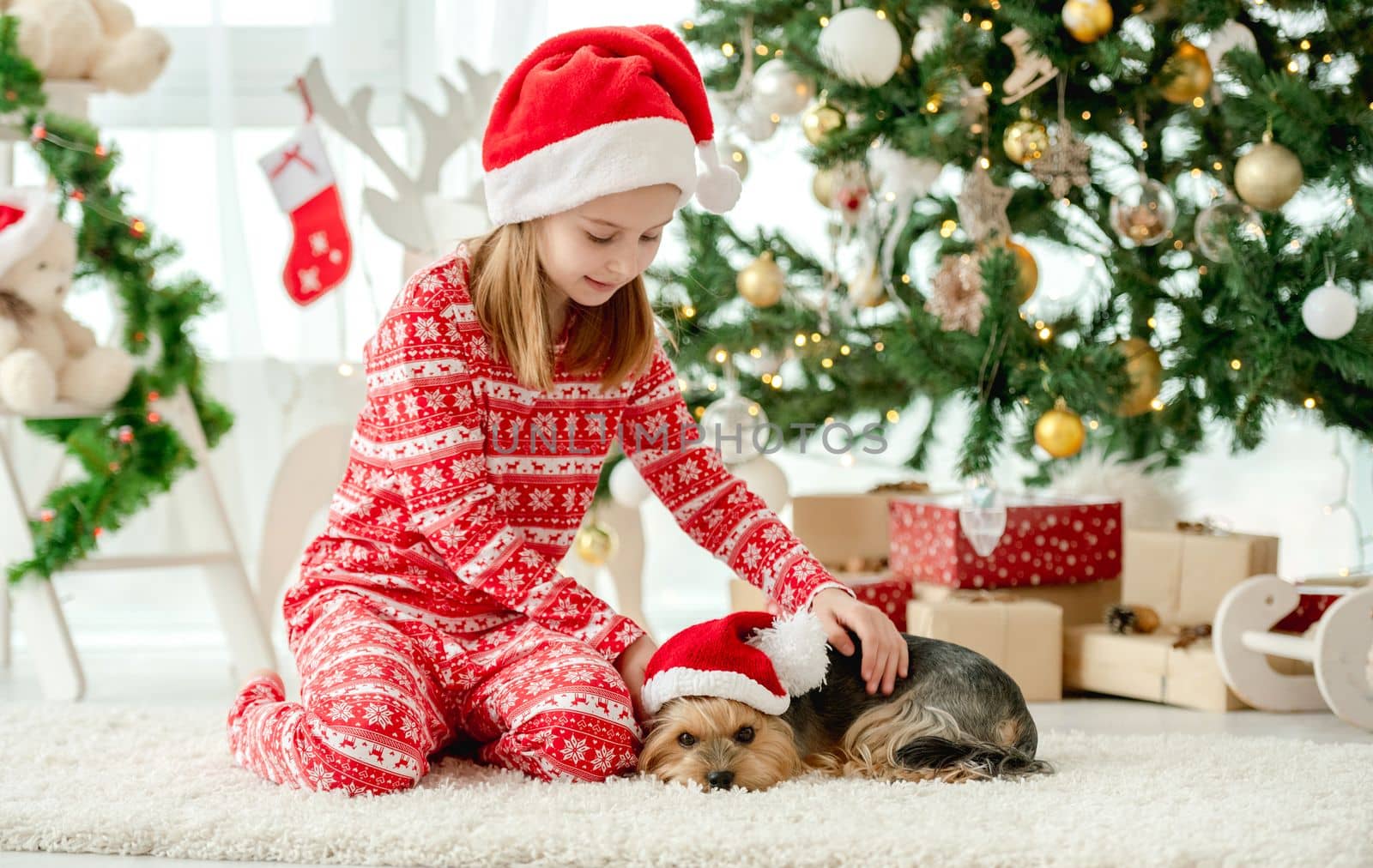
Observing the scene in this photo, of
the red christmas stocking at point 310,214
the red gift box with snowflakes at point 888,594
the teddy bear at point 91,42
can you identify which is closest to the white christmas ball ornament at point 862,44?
the red gift box with snowflakes at point 888,594

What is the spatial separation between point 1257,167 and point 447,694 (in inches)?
50.3

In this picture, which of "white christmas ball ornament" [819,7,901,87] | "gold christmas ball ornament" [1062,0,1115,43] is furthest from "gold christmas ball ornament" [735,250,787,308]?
"gold christmas ball ornament" [1062,0,1115,43]

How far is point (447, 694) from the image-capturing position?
1.48 meters

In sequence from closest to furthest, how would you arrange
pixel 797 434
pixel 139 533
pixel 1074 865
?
pixel 1074 865
pixel 797 434
pixel 139 533

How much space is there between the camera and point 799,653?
4.40 feet

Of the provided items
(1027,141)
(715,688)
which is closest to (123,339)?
(715,688)

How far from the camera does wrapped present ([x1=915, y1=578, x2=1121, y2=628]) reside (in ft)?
6.79

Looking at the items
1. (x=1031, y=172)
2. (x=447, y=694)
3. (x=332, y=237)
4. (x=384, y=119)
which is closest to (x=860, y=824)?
(x=447, y=694)

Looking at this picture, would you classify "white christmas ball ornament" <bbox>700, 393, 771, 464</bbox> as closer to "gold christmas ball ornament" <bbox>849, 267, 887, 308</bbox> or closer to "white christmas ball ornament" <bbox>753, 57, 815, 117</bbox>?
"gold christmas ball ornament" <bbox>849, 267, 887, 308</bbox>

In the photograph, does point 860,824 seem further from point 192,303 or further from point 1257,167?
point 192,303

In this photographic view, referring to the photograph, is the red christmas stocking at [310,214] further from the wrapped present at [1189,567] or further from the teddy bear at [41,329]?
the wrapped present at [1189,567]

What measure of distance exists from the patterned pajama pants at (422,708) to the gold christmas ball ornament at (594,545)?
76cm

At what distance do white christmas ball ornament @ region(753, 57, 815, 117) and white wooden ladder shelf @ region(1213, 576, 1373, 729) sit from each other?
973 mm

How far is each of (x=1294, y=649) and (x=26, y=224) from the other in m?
1.85
